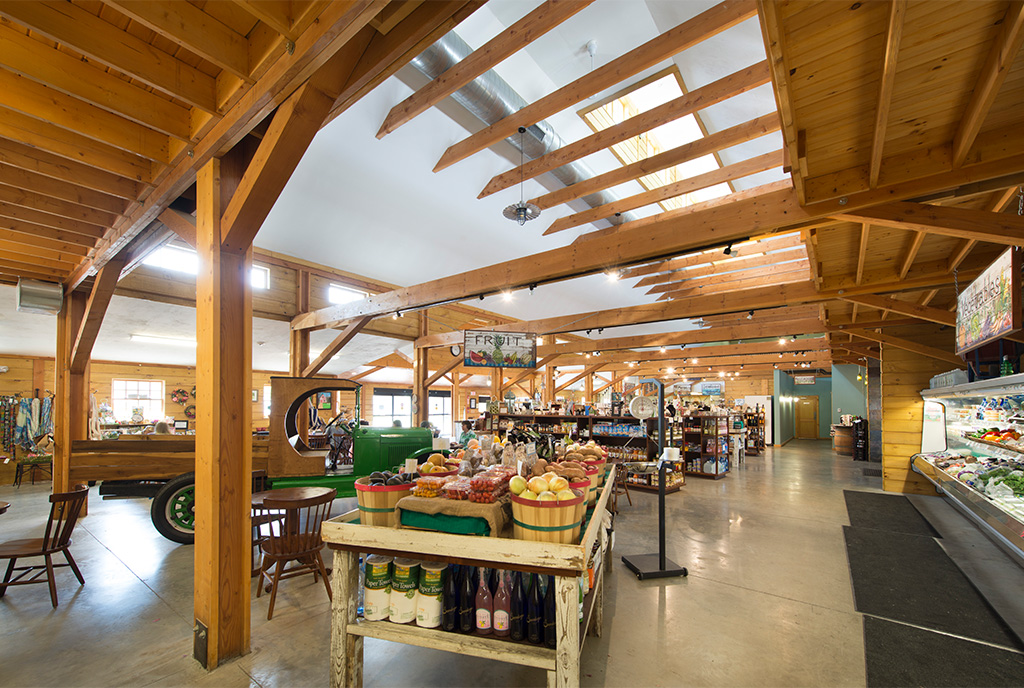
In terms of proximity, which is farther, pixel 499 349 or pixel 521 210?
pixel 499 349

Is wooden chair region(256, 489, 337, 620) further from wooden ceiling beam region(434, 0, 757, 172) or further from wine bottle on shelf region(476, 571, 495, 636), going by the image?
wooden ceiling beam region(434, 0, 757, 172)

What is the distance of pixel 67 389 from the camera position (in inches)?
257

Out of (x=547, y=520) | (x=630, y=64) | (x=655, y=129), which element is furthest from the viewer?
(x=655, y=129)

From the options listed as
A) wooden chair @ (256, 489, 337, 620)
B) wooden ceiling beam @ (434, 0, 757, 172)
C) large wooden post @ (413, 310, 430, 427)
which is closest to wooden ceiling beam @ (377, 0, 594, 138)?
wooden ceiling beam @ (434, 0, 757, 172)

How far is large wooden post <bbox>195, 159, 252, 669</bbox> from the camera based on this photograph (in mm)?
3010

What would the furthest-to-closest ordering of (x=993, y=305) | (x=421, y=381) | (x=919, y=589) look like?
(x=421, y=381)
(x=919, y=589)
(x=993, y=305)

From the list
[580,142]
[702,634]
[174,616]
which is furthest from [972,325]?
[174,616]

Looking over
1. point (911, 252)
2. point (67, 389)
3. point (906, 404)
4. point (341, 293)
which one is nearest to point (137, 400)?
point (67, 389)

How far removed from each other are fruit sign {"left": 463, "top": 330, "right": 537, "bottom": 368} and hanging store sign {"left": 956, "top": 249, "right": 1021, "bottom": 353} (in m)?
6.23

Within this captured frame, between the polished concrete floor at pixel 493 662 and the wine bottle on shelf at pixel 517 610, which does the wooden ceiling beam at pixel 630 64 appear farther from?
the polished concrete floor at pixel 493 662

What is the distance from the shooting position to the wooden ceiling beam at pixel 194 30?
6.91 feet

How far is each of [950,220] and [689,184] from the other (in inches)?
107

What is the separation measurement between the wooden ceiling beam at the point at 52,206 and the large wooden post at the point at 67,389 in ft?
10.1

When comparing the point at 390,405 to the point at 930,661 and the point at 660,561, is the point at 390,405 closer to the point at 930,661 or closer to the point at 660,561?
the point at 660,561
